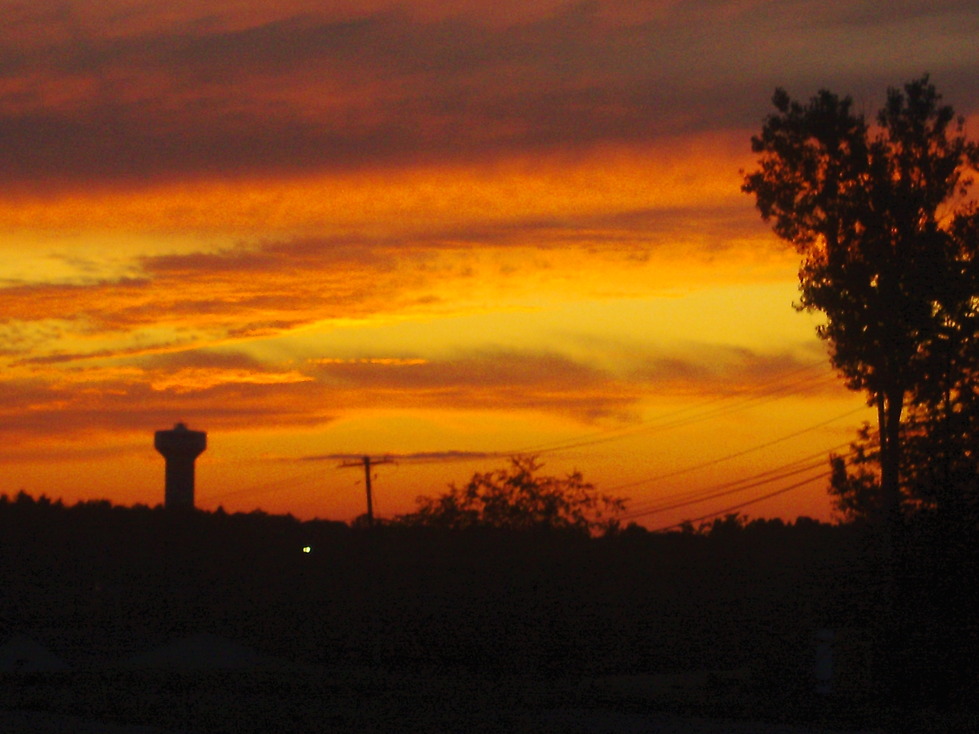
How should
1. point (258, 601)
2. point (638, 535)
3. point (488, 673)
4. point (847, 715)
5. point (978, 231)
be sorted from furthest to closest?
point (638, 535) → point (258, 601) → point (488, 673) → point (978, 231) → point (847, 715)

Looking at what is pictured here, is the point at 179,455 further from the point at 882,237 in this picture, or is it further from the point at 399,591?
the point at 882,237

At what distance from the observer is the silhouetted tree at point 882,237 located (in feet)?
111

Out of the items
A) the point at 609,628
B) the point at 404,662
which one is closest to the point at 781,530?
the point at 609,628

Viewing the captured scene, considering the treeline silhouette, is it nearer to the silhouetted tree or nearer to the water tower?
the silhouetted tree

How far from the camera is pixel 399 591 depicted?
152 feet

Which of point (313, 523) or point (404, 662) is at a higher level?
point (313, 523)

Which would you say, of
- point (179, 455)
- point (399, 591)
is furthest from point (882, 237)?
point (179, 455)

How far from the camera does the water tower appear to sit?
286 feet

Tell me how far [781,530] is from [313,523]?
20.9 meters

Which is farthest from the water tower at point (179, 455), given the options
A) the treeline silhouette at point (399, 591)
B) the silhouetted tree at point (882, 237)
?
the silhouetted tree at point (882, 237)

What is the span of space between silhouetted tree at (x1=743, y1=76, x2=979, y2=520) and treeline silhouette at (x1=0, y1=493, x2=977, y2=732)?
16.3ft

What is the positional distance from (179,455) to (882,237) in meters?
62.0

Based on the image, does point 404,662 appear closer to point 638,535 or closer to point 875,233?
point 638,535

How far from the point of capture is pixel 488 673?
40.3 metres
